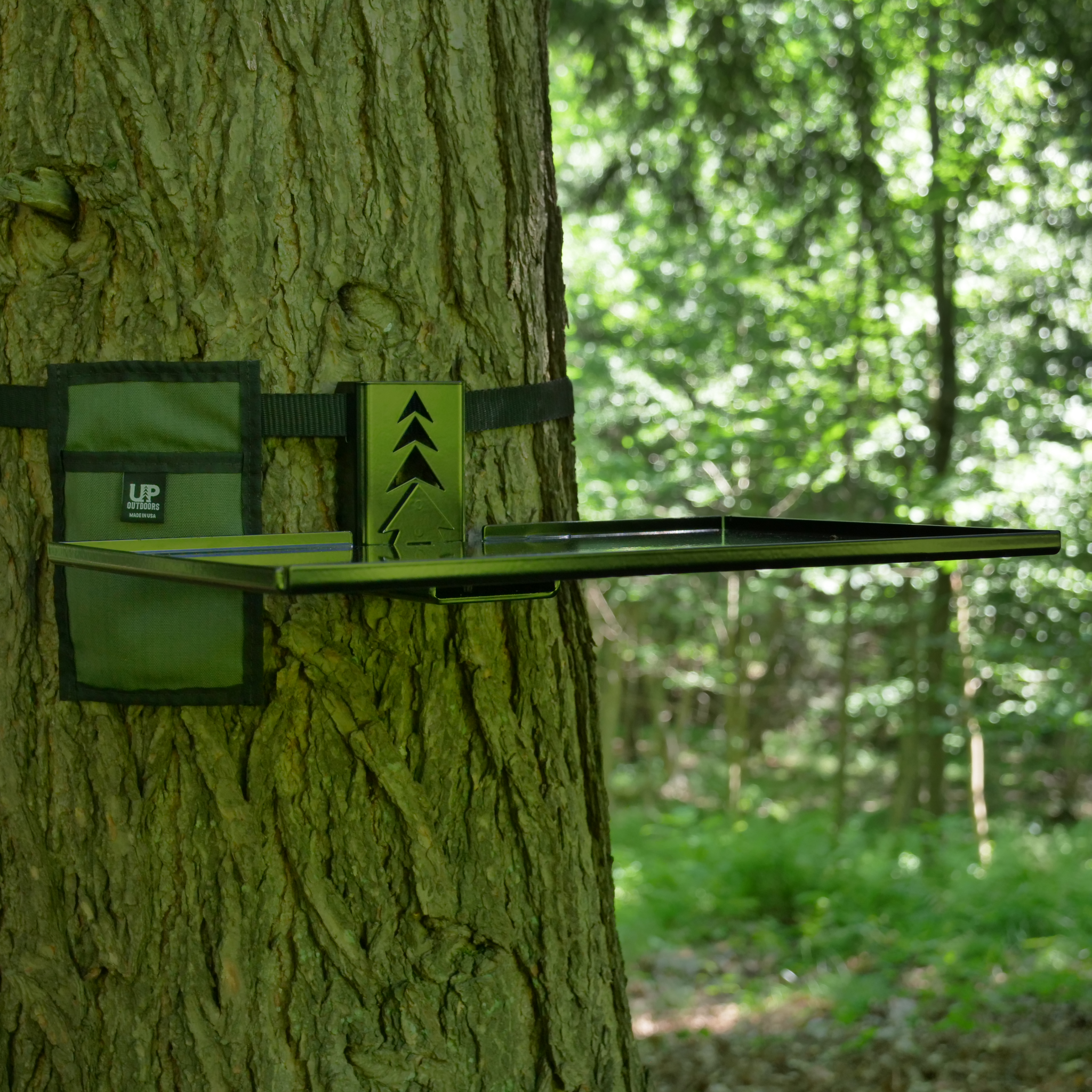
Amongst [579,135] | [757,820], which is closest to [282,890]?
[757,820]

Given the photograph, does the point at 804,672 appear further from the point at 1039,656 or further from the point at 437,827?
the point at 437,827

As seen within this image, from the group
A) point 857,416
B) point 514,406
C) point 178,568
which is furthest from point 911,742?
point 178,568

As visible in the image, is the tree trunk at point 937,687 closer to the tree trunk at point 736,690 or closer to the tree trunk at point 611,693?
the tree trunk at point 736,690

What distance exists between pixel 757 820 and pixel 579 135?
5.61 m

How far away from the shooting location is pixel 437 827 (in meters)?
1.24

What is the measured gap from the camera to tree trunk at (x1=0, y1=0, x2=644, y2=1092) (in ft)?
3.79

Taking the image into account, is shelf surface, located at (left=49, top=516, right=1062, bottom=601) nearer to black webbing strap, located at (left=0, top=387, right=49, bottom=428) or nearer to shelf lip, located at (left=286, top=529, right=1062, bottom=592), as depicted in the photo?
shelf lip, located at (left=286, top=529, right=1062, bottom=592)

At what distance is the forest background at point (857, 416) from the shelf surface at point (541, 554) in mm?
3827

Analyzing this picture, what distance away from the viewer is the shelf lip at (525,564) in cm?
71

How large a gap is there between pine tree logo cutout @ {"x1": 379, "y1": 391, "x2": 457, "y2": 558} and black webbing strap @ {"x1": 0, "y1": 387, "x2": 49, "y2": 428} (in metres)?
0.39

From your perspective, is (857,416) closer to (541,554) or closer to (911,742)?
(911,742)

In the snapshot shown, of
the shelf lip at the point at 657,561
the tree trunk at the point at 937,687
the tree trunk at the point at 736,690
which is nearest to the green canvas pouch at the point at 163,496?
the shelf lip at the point at 657,561

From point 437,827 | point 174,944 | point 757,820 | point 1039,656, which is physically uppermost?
point 437,827

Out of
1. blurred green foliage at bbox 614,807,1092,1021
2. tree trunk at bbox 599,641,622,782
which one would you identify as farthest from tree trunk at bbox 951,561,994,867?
tree trunk at bbox 599,641,622,782
